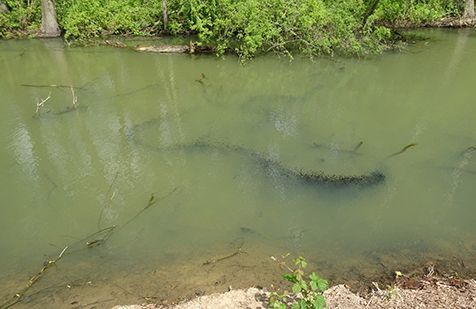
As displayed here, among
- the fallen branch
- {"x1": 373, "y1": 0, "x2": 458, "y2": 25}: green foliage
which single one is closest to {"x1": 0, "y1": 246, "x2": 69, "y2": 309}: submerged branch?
the fallen branch

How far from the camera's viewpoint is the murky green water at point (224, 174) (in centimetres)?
555

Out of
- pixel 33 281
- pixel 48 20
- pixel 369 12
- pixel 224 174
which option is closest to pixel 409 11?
pixel 369 12

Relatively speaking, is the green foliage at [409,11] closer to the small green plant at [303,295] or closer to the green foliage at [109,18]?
the green foliage at [109,18]

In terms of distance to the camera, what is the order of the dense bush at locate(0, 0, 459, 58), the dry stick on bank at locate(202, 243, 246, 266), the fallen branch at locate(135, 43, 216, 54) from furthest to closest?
1. the fallen branch at locate(135, 43, 216, 54)
2. the dense bush at locate(0, 0, 459, 58)
3. the dry stick on bank at locate(202, 243, 246, 266)

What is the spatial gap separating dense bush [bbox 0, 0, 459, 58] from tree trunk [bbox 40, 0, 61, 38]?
0.30 m

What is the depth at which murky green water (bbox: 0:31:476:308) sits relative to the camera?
5.55m

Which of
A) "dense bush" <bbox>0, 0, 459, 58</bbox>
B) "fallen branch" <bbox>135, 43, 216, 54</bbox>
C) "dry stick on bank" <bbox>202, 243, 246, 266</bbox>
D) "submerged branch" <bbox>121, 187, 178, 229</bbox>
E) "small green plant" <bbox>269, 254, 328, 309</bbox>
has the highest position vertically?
"dense bush" <bbox>0, 0, 459, 58</bbox>

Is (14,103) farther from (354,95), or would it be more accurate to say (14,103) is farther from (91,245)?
(354,95)

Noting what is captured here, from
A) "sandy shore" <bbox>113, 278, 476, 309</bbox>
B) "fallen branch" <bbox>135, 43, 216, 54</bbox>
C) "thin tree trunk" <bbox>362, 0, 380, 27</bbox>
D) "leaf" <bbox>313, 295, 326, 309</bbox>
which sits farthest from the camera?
"thin tree trunk" <bbox>362, 0, 380, 27</bbox>

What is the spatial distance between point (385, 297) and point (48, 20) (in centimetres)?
1446

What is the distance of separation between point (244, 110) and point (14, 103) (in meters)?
5.18

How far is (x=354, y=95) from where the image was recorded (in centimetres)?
1056

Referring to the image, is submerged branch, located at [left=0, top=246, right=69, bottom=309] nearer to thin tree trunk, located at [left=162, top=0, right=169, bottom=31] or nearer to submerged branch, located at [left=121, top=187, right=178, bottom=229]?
submerged branch, located at [left=121, top=187, right=178, bottom=229]

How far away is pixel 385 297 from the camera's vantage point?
4664 mm
